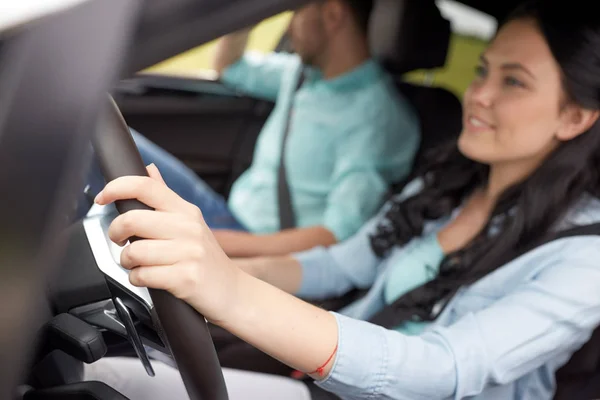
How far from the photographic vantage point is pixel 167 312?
66 cm

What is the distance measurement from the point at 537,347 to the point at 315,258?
2.06 ft

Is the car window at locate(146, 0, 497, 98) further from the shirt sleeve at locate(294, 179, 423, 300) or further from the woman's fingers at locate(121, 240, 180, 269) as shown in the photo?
the woman's fingers at locate(121, 240, 180, 269)

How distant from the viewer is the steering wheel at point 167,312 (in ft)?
2.16

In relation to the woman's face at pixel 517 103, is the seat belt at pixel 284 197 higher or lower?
lower

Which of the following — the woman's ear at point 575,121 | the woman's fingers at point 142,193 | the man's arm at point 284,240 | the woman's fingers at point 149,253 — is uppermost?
the woman's fingers at point 142,193

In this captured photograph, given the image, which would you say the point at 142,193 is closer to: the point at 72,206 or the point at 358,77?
the point at 72,206

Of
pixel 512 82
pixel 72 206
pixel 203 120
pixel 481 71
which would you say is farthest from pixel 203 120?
pixel 72 206

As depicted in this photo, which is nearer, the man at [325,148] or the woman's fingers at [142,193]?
the woman's fingers at [142,193]

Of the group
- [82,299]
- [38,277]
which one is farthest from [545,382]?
[38,277]

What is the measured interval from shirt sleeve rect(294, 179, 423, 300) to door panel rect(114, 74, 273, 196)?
880 mm

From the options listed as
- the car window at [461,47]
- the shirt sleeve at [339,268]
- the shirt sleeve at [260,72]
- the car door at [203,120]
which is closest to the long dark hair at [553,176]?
the shirt sleeve at [339,268]

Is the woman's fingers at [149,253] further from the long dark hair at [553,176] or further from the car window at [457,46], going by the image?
the car window at [457,46]

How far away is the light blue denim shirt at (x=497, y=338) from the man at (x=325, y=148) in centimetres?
56

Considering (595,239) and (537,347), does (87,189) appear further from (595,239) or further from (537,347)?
(595,239)
